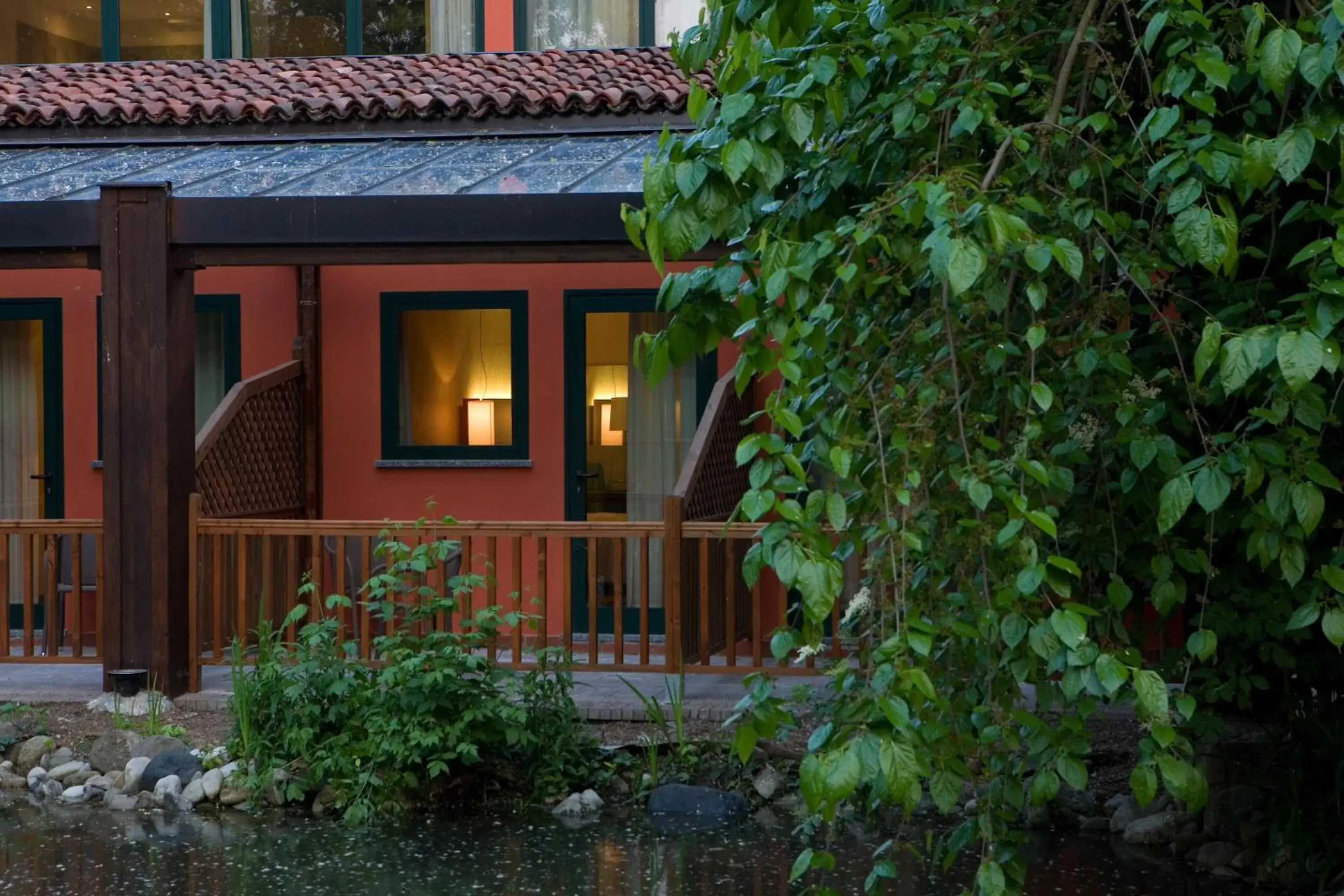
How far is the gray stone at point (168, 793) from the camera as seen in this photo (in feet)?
25.0

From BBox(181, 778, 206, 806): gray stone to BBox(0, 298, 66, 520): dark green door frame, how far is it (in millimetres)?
4537

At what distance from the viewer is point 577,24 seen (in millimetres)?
12820

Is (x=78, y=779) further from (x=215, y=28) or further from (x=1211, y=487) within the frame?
(x=215, y=28)

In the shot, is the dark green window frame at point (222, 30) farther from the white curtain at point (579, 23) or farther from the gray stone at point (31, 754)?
the gray stone at point (31, 754)

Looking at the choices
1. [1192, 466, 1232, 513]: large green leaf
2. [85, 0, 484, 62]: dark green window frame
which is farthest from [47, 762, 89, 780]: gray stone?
[85, 0, 484, 62]: dark green window frame

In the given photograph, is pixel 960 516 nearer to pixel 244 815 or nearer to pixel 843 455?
pixel 843 455

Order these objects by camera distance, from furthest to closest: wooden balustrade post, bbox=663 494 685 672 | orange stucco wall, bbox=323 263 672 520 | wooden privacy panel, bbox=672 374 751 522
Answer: orange stucco wall, bbox=323 263 672 520, wooden privacy panel, bbox=672 374 751 522, wooden balustrade post, bbox=663 494 685 672

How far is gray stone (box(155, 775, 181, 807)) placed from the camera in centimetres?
762

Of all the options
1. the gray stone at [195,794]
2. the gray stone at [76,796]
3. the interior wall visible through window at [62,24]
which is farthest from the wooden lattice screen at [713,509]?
the interior wall visible through window at [62,24]

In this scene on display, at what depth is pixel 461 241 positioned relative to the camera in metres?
8.30

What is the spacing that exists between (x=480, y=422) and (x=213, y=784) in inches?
166

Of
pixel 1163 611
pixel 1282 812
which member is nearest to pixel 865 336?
pixel 1163 611

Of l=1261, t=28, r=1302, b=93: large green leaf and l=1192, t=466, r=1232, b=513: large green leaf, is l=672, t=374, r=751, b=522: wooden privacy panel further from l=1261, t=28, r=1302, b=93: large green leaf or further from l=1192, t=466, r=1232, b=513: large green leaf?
l=1261, t=28, r=1302, b=93: large green leaf

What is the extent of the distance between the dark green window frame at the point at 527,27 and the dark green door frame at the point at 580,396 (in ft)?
8.61
